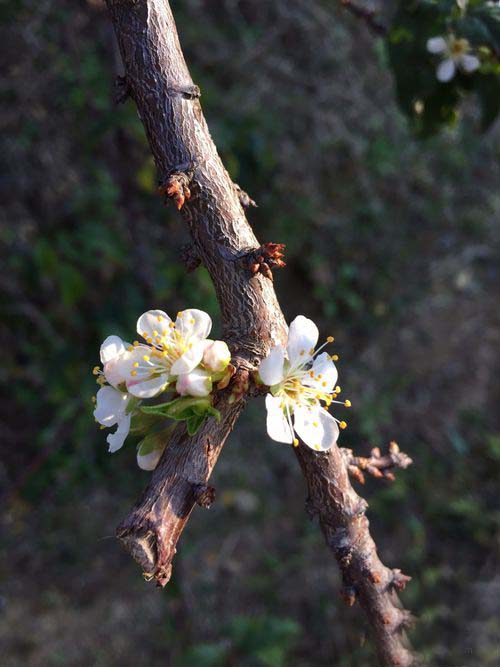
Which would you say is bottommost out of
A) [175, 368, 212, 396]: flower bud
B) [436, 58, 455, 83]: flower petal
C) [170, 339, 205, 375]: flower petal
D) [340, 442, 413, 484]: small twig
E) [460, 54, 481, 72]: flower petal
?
[340, 442, 413, 484]: small twig

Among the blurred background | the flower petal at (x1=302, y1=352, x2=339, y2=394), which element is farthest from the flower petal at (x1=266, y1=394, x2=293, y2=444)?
the blurred background

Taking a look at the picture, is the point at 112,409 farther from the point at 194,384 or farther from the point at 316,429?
the point at 316,429

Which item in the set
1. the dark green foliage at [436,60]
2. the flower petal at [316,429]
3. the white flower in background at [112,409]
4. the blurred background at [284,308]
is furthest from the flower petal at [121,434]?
the blurred background at [284,308]

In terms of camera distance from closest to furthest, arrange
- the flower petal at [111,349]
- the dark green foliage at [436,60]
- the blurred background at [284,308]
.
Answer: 1. the flower petal at [111,349]
2. the dark green foliage at [436,60]
3. the blurred background at [284,308]

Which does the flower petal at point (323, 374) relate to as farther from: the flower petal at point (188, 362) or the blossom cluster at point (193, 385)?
the flower petal at point (188, 362)

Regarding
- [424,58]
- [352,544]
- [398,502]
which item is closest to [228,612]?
[398,502]

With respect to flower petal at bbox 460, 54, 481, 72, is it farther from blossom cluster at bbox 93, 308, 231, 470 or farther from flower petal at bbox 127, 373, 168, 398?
flower petal at bbox 127, 373, 168, 398
